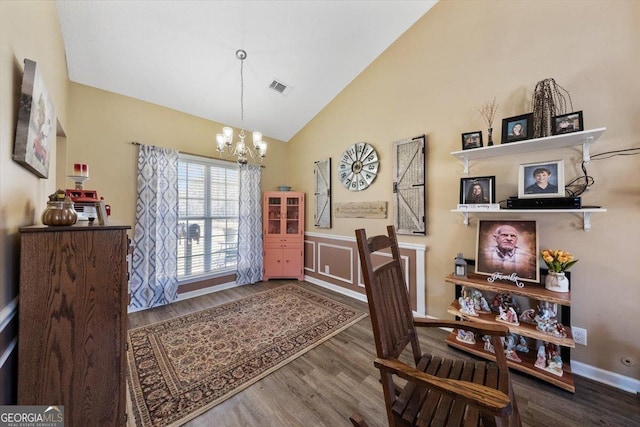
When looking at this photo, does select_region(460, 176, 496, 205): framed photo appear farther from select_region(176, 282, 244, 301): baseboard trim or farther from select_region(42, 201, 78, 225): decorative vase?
select_region(176, 282, 244, 301): baseboard trim

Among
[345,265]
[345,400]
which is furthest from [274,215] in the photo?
[345,400]

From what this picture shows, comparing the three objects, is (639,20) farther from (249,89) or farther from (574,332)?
(249,89)

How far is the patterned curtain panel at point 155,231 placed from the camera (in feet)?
9.73

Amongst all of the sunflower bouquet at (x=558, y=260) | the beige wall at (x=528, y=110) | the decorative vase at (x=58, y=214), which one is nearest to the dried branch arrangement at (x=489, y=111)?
the beige wall at (x=528, y=110)

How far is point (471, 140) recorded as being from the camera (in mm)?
2162

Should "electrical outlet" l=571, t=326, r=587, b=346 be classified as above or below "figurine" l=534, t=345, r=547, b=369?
above

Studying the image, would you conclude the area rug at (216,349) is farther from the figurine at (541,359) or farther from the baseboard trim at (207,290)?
the figurine at (541,359)

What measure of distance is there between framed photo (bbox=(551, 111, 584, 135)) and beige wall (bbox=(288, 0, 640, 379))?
0.20m

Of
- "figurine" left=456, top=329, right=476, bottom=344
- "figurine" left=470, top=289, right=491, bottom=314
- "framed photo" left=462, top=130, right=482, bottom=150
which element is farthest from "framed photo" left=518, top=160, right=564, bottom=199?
"figurine" left=456, top=329, right=476, bottom=344

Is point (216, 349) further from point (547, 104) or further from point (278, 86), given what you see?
point (547, 104)

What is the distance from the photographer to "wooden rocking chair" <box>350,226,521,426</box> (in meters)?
0.82

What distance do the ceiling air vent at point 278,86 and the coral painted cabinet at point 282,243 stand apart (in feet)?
5.52

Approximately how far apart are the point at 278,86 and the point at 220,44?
903mm

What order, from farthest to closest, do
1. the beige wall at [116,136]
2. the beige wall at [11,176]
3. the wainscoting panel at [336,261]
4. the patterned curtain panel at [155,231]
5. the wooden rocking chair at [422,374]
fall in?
the wainscoting panel at [336,261]
the patterned curtain panel at [155,231]
the beige wall at [116,136]
the beige wall at [11,176]
the wooden rocking chair at [422,374]
